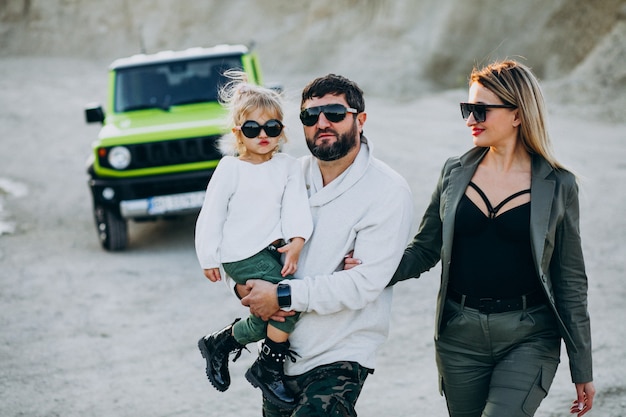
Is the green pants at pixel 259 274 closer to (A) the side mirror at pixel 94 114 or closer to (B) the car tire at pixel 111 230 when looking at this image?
(B) the car tire at pixel 111 230

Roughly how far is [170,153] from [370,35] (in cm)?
1792

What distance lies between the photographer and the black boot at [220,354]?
151 inches

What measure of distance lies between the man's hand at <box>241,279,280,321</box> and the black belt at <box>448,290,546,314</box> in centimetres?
79

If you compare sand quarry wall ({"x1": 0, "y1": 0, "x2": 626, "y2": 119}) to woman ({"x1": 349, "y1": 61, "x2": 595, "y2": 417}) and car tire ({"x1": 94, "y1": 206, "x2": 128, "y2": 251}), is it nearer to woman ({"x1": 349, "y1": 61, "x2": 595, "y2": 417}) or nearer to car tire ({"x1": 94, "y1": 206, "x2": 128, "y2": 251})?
car tire ({"x1": 94, "y1": 206, "x2": 128, "y2": 251})

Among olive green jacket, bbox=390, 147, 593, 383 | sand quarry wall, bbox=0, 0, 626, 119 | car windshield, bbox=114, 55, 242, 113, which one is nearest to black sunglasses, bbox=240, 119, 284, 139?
olive green jacket, bbox=390, 147, 593, 383

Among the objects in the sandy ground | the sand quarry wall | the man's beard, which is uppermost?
the sand quarry wall

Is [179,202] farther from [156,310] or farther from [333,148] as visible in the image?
[333,148]

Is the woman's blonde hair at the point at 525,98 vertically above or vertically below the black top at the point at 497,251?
above

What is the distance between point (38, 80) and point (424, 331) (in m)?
21.9

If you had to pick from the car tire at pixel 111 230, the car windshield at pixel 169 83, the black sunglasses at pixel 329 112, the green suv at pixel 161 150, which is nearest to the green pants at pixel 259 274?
the black sunglasses at pixel 329 112

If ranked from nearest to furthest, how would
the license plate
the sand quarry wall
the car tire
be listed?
the license plate → the car tire → the sand quarry wall

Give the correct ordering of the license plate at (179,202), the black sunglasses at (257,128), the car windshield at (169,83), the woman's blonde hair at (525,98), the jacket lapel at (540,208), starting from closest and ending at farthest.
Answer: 1. the jacket lapel at (540,208)
2. the woman's blonde hair at (525,98)
3. the black sunglasses at (257,128)
4. the license plate at (179,202)
5. the car windshield at (169,83)

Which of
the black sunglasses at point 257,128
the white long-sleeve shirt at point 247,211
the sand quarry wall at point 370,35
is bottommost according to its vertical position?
the white long-sleeve shirt at point 247,211

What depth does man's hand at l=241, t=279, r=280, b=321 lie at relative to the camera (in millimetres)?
3434
